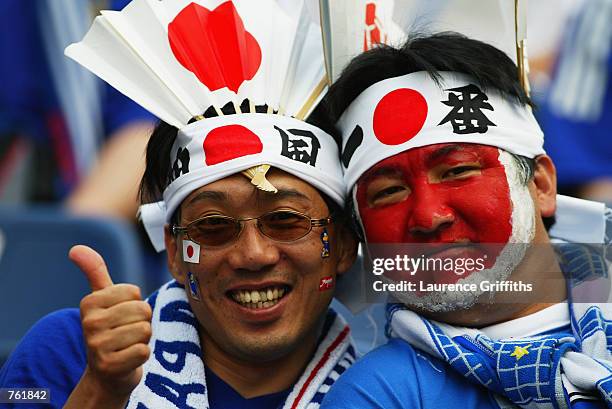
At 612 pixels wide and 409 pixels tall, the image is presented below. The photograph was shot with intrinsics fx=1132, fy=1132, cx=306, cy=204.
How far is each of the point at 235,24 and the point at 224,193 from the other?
0.42 m

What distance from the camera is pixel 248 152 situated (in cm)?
247

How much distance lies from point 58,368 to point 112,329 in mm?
434

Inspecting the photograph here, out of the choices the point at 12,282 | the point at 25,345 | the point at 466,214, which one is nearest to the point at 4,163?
the point at 12,282

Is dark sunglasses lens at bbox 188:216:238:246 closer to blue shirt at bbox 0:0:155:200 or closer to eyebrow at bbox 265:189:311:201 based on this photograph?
eyebrow at bbox 265:189:311:201

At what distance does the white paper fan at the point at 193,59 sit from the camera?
8.43 ft

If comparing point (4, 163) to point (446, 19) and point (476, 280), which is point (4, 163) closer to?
point (446, 19)

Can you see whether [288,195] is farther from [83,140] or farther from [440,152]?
[83,140]

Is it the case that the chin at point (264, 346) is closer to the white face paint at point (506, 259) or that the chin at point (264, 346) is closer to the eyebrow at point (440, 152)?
the white face paint at point (506, 259)

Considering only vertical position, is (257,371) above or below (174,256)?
below

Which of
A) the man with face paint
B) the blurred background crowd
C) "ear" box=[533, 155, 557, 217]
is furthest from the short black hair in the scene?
the blurred background crowd

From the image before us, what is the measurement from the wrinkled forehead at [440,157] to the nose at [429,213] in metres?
0.05

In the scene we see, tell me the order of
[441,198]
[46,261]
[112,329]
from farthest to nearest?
[46,261] < [441,198] < [112,329]

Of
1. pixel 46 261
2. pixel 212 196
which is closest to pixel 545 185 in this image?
pixel 212 196

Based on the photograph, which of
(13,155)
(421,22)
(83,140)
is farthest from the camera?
(13,155)
